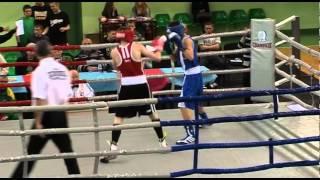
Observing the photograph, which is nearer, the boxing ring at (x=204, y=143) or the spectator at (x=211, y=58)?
the boxing ring at (x=204, y=143)

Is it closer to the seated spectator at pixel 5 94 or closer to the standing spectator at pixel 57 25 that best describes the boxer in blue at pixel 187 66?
the seated spectator at pixel 5 94

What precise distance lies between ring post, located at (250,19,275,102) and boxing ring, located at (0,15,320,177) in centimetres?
13

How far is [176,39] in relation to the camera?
5.95m

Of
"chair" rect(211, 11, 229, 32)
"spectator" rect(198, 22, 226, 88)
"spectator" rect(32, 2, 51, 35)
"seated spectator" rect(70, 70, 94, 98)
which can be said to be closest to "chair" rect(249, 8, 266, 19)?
"chair" rect(211, 11, 229, 32)

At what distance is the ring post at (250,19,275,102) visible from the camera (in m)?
7.10

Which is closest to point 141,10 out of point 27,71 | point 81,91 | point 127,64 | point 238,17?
point 238,17

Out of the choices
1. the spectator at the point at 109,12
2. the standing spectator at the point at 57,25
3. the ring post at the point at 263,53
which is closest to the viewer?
the ring post at the point at 263,53

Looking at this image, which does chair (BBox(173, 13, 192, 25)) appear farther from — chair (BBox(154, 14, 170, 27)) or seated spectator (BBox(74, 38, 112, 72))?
seated spectator (BBox(74, 38, 112, 72))

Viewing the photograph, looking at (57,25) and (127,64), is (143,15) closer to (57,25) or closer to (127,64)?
(57,25)

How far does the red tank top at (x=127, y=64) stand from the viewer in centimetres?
557

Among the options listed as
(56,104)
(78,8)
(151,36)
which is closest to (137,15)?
(151,36)

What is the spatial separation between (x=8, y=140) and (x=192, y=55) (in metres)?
2.32

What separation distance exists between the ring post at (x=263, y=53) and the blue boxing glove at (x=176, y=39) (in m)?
1.57

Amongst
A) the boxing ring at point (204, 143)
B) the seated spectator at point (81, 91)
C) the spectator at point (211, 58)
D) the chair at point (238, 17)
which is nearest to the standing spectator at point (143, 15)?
the chair at point (238, 17)
